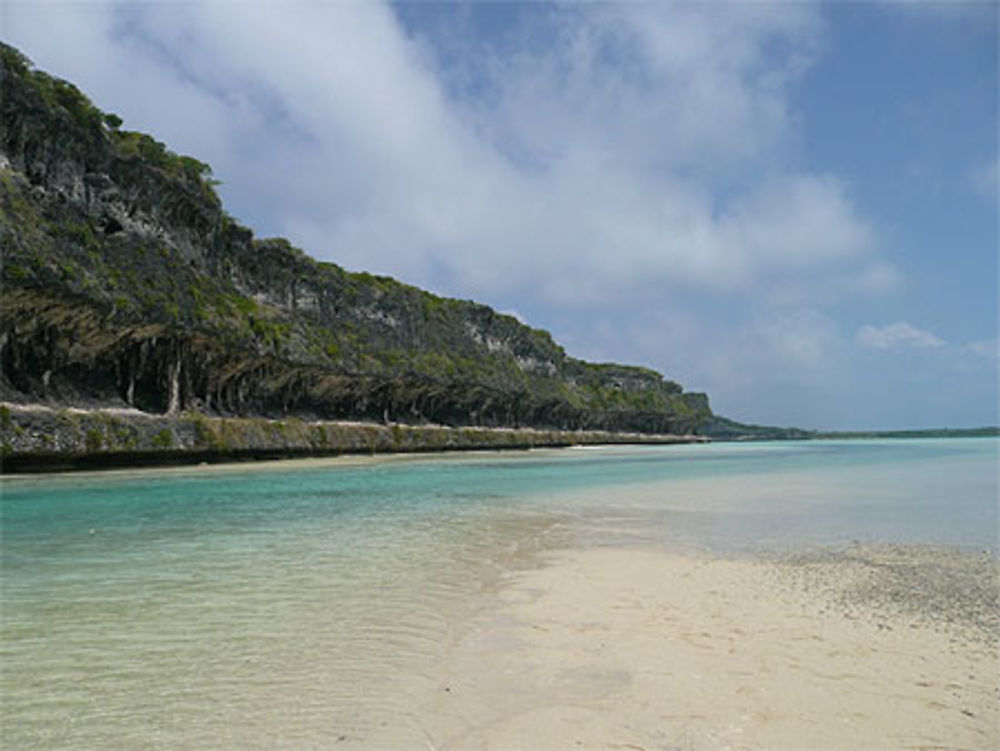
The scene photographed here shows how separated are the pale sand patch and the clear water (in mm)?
446

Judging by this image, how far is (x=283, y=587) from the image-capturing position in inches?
254

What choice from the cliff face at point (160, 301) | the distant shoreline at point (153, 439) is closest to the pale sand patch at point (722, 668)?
the distant shoreline at point (153, 439)

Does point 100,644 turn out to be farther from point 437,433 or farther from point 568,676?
point 437,433

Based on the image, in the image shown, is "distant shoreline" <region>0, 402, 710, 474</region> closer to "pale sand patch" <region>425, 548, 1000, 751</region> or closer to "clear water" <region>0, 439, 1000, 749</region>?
"clear water" <region>0, 439, 1000, 749</region>

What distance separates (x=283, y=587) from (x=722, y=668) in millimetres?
4318

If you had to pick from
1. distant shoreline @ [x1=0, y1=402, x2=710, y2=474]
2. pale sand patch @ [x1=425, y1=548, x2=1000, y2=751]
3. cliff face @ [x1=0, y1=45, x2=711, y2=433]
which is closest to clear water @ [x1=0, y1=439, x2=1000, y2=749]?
pale sand patch @ [x1=425, y1=548, x2=1000, y2=751]

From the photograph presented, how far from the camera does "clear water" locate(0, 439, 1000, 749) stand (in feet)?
11.6

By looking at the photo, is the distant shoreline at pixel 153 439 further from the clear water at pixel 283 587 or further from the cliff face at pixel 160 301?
the clear water at pixel 283 587

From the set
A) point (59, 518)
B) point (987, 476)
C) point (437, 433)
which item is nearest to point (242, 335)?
point (437, 433)

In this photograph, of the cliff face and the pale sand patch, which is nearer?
the pale sand patch

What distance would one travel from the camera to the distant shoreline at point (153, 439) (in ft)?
83.1

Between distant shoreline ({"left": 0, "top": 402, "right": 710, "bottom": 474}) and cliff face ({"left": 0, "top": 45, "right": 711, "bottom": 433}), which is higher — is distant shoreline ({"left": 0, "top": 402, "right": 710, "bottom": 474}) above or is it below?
below

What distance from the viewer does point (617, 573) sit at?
726 cm

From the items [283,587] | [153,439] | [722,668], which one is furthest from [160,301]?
[722,668]
